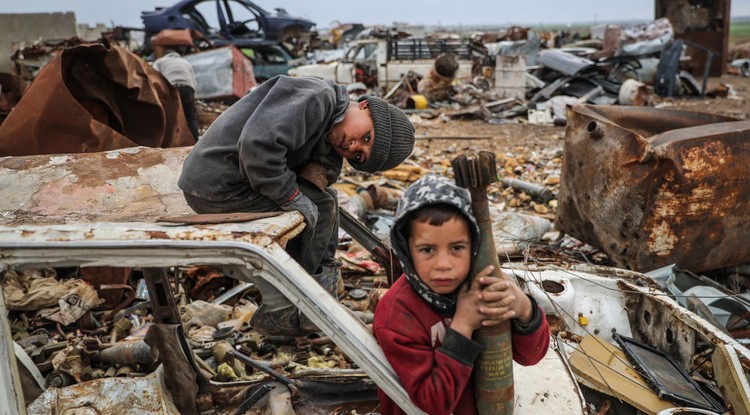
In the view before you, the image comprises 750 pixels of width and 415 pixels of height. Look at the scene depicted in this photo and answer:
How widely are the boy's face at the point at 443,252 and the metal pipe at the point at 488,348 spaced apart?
0.16ft

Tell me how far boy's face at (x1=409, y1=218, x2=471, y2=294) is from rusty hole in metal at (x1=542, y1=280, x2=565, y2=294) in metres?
1.37

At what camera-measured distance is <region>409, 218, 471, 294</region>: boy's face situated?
145 centimetres

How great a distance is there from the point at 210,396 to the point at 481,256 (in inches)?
55.8

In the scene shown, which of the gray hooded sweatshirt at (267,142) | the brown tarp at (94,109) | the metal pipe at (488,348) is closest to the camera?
the metal pipe at (488,348)

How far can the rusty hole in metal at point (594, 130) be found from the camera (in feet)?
12.2

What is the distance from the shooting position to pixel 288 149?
6.83ft

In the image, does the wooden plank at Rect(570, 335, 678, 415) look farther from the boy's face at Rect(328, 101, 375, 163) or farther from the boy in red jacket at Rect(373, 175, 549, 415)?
the boy's face at Rect(328, 101, 375, 163)

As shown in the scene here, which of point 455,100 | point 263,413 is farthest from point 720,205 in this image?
point 455,100

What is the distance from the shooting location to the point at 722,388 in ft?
7.15

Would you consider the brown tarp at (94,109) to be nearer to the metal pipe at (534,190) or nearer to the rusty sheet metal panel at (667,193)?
the rusty sheet metal panel at (667,193)

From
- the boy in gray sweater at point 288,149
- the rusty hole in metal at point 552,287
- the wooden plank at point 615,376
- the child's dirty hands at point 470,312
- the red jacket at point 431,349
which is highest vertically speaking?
the boy in gray sweater at point 288,149

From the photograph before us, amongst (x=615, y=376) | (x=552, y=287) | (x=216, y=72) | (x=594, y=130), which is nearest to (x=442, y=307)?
(x=615, y=376)

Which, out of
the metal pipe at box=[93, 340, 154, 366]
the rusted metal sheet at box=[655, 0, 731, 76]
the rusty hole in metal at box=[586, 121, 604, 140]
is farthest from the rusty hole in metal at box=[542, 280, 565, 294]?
the rusted metal sheet at box=[655, 0, 731, 76]

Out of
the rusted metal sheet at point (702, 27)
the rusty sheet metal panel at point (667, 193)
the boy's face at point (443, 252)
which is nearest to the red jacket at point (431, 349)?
the boy's face at point (443, 252)
